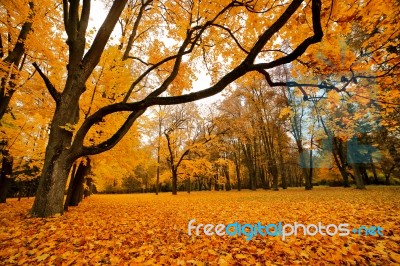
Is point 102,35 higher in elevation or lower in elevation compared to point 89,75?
higher

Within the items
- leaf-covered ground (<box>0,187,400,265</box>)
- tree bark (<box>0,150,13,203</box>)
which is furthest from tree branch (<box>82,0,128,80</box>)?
tree bark (<box>0,150,13,203</box>)

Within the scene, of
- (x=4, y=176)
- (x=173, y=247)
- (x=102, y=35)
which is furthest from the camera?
(x=4, y=176)

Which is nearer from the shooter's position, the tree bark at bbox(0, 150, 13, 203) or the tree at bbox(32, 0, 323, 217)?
the tree at bbox(32, 0, 323, 217)

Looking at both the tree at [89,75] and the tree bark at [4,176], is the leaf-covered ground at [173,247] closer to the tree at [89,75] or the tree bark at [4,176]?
the tree at [89,75]

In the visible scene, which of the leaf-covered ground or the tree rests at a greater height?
the tree

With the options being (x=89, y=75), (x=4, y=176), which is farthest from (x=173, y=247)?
(x=4, y=176)

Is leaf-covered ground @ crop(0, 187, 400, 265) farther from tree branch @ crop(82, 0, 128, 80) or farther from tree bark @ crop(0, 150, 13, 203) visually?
tree bark @ crop(0, 150, 13, 203)

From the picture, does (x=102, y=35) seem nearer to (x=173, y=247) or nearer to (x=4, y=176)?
(x=173, y=247)

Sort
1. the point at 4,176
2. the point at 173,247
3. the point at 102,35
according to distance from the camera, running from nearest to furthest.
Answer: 1. the point at 173,247
2. the point at 102,35
3. the point at 4,176

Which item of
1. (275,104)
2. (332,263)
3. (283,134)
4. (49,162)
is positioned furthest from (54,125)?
(283,134)

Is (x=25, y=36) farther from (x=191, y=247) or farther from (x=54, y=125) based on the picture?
(x=191, y=247)

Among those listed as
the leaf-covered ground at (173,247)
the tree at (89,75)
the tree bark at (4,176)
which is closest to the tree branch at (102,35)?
the tree at (89,75)

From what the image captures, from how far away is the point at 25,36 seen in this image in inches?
306

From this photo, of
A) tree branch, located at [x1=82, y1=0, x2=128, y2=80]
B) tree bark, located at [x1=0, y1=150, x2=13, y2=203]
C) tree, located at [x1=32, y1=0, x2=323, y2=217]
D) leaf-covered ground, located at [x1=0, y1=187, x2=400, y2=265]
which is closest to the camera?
leaf-covered ground, located at [x1=0, y1=187, x2=400, y2=265]
